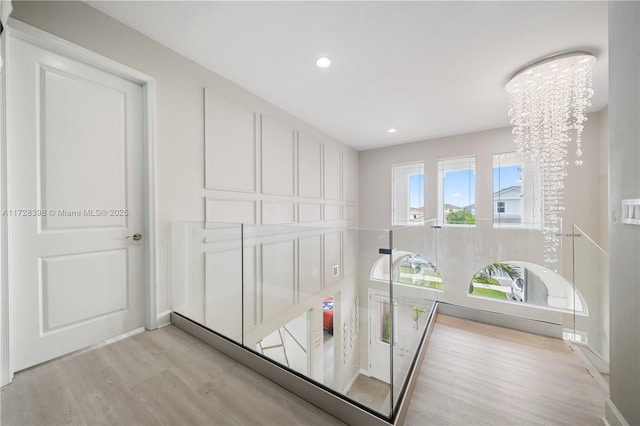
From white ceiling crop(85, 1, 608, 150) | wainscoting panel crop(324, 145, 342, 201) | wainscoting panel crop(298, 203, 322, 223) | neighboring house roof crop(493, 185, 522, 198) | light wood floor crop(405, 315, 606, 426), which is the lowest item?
light wood floor crop(405, 315, 606, 426)

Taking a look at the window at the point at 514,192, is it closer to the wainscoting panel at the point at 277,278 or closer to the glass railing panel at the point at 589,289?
the glass railing panel at the point at 589,289

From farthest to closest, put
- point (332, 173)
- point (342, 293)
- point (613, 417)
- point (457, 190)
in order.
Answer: point (332, 173) < point (457, 190) < point (342, 293) < point (613, 417)

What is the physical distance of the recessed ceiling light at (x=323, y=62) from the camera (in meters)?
2.33

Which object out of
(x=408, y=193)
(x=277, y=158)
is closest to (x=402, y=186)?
(x=408, y=193)

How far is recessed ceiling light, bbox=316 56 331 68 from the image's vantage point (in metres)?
2.33

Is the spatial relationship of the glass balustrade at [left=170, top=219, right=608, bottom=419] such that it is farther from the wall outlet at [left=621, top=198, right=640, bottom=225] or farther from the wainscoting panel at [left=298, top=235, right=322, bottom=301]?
the wall outlet at [left=621, top=198, right=640, bottom=225]

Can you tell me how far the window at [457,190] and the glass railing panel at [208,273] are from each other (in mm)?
3644

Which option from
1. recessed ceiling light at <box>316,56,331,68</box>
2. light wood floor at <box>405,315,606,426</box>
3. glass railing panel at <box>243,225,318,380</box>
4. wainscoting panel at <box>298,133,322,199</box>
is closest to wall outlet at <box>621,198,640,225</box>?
light wood floor at <box>405,315,606,426</box>

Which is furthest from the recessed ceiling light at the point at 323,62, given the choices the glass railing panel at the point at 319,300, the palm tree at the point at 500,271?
the palm tree at the point at 500,271

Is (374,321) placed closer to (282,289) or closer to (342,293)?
(342,293)

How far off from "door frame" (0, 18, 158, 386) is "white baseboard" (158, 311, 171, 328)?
4cm

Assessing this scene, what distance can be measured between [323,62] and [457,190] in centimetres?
352

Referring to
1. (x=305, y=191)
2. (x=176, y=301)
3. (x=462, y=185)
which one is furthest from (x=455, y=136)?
Answer: (x=176, y=301)

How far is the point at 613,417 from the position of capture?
3.95 feet
